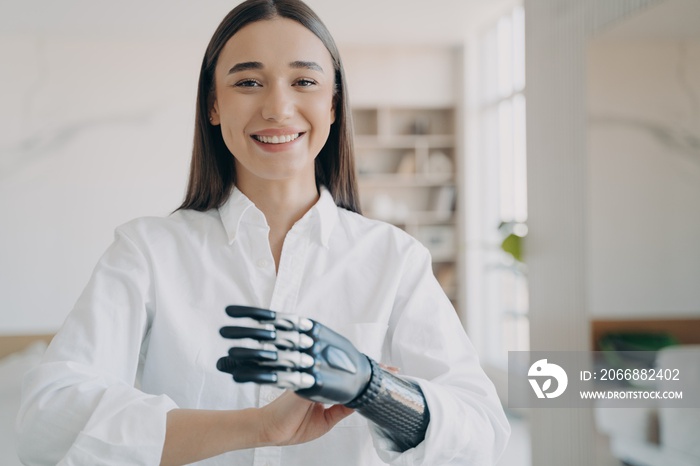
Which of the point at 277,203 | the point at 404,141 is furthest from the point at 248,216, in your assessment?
the point at 404,141

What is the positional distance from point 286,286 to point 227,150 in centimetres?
30

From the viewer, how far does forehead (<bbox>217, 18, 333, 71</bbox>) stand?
1.14 m

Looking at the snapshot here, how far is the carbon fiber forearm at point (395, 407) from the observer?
2.89ft

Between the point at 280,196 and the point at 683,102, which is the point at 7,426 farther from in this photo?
the point at 683,102

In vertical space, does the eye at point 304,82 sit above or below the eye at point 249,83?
above

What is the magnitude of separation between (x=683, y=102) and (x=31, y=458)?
1.92 m

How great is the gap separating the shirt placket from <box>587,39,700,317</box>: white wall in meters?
1.38

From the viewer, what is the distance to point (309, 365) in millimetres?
772

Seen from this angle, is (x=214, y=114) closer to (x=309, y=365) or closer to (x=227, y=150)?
(x=227, y=150)

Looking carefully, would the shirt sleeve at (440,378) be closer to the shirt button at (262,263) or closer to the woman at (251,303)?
the woman at (251,303)

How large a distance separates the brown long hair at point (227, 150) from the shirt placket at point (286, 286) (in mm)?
145

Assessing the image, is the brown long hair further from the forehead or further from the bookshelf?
the bookshelf

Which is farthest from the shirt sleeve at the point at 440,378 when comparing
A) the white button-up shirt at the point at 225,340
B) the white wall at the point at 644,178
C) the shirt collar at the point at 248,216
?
the white wall at the point at 644,178

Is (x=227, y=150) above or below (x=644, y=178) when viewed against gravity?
below
